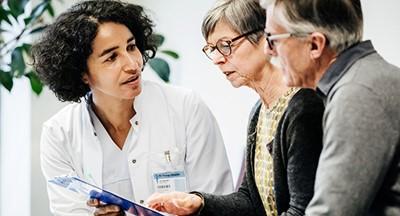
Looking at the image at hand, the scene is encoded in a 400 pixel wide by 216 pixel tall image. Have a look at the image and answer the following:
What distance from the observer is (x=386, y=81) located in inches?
43.4

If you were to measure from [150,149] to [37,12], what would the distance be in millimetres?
988

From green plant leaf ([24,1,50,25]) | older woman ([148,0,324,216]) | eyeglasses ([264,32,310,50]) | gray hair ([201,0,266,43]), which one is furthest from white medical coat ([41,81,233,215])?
eyeglasses ([264,32,310,50])

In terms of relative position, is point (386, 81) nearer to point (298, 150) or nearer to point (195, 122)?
point (298, 150)

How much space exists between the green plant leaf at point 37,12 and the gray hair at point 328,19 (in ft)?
5.70

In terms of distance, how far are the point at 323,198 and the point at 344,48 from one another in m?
0.29

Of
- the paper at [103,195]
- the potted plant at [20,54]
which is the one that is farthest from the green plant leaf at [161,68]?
the paper at [103,195]

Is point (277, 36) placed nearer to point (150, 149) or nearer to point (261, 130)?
point (261, 130)

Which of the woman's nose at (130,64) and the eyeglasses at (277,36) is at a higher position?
the eyeglasses at (277,36)

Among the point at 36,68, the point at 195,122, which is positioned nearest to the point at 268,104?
the point at 195,122

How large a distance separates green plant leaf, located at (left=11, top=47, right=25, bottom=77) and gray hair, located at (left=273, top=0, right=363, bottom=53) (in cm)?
166

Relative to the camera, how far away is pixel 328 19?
3.79ft

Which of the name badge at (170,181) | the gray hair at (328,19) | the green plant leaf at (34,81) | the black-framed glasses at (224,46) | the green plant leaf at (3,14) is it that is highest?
the green plant leaf at (3,14)

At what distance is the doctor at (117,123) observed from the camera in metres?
2.07

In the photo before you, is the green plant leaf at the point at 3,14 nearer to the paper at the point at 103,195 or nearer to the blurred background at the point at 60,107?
the blurred background at the point at 60,107
